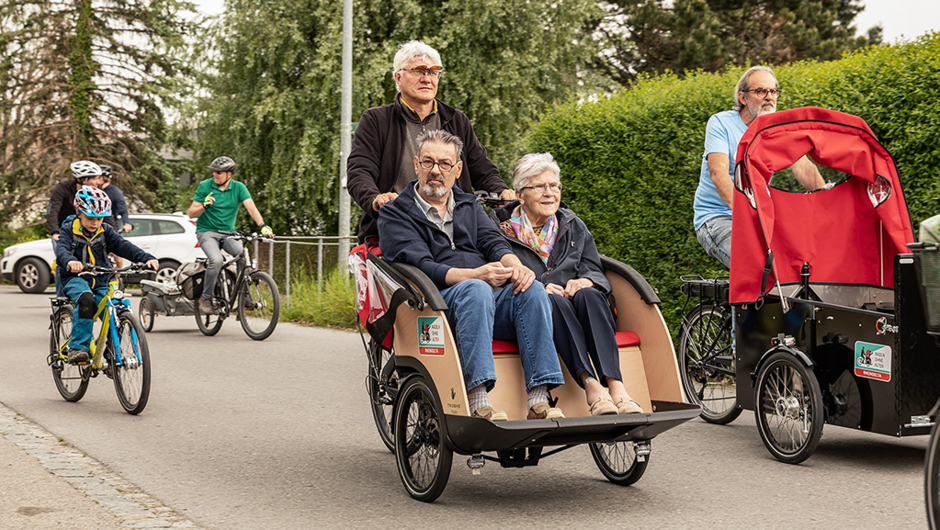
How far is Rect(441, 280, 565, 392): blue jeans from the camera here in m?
4.65

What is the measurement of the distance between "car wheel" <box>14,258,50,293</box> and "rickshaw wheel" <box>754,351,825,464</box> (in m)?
19.6

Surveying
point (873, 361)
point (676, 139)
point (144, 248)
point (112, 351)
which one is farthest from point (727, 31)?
point (873, 361)

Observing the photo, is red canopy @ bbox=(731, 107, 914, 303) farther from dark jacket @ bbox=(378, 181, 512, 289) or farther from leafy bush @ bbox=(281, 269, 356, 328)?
leafy bush @ bbox=(281, 269, 356, 328)

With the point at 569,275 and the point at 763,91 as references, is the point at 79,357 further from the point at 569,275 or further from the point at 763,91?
the point at 763,91

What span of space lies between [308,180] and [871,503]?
1952 centimetres

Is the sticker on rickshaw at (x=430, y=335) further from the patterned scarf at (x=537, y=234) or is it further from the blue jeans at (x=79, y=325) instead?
the blue jeans at (x=79, y=325)

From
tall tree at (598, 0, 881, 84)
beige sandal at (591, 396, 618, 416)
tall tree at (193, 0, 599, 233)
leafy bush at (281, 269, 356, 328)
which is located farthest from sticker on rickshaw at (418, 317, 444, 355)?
tall tree at (598, 0, 881, 84)

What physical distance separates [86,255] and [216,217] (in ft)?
16.0

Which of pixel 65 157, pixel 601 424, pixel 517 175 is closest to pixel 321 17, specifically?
pixel 65 157

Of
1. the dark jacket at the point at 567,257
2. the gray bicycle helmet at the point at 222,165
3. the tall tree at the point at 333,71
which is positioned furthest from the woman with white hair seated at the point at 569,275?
the tall tree at the point at 333,71

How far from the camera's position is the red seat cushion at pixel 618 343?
192 inches

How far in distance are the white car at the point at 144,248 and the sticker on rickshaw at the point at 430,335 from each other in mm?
17289

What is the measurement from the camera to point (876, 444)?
6.23 metres

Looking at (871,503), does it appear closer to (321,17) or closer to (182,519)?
(182,519)
